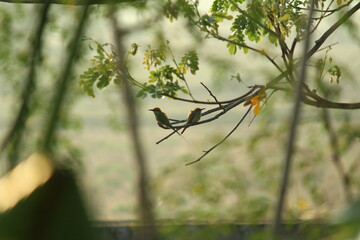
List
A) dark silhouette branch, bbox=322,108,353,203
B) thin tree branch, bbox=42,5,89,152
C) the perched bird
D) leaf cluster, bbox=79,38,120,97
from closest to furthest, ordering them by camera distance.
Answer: thin tree branch, bbox=42,5,89,152 → the perched bird → leaf cluster, bbox=79,38,120,97 → dark silhouette branch, bbox=322,108,353,203

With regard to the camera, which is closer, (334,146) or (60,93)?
(60,93)

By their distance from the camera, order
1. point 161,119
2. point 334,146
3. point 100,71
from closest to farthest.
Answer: point 161,119, point 100,71, point 334,146

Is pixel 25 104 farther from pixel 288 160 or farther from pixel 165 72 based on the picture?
pixel 165 72

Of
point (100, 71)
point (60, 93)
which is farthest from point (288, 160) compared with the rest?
point (100, 71)

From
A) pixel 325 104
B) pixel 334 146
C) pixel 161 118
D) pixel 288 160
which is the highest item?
pixel 288 160

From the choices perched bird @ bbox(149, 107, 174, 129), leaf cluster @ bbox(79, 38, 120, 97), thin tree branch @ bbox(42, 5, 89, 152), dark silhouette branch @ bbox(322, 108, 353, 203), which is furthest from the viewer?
dark silhouette branch @ bbox(322, 108, 353, 203)

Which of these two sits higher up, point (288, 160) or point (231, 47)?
point (288, 160)

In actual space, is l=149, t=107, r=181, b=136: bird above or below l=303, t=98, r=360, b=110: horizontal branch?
above

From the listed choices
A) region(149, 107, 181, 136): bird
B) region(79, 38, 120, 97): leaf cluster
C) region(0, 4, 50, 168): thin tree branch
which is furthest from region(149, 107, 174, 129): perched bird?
region(0, 4, 50, 168): thin tree branch

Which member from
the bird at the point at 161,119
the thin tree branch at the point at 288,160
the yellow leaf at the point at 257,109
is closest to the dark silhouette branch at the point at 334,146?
the yellow leaf at the point at 257,109

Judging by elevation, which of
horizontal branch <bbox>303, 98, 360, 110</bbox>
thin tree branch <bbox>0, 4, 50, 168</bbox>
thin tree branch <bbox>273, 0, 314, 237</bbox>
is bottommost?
horizontal branch <bbox>303, 98, 360, 110</bbox>

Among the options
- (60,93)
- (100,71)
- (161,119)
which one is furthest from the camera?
(100,71)

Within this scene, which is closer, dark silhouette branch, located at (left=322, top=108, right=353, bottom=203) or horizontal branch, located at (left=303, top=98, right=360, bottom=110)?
horizontal branch, located at (left=303, top=98, right=360, bottom=110)

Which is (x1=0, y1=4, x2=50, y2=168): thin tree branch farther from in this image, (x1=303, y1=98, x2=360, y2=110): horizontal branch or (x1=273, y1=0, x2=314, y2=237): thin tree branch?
(x1=303, y1=98, x2=360, y2=110): horizontal branch
